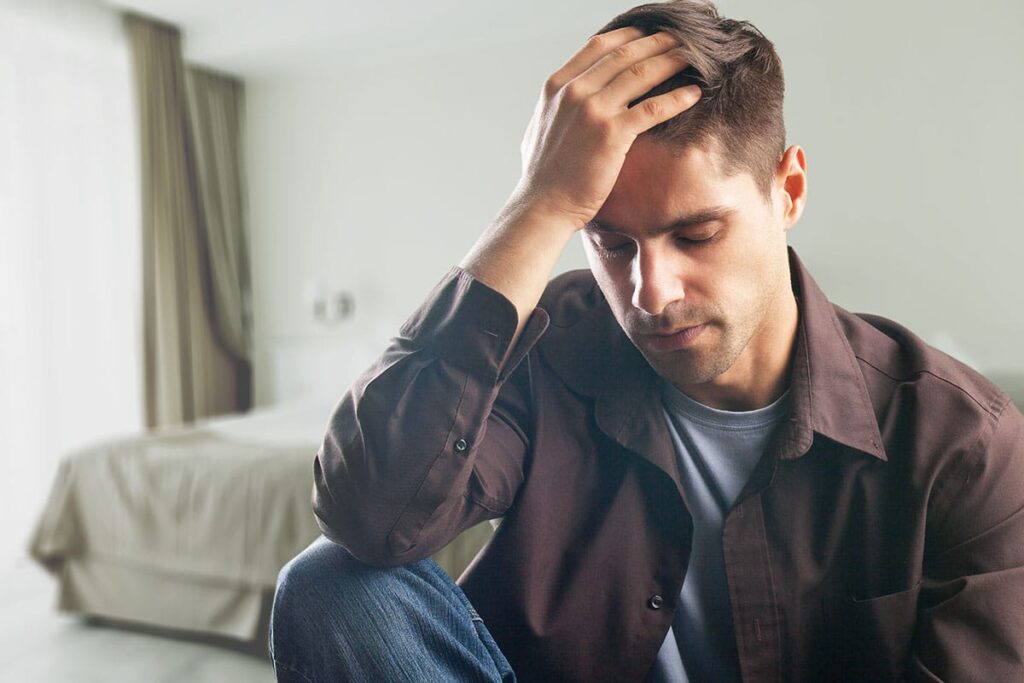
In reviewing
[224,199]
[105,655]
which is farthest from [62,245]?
[105,655]

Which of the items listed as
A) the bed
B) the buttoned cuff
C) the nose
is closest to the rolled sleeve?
the buttoned cuff

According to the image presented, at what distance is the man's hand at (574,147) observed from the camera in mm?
860

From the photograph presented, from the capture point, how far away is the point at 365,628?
861 millimetres

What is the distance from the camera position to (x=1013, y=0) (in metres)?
2.65

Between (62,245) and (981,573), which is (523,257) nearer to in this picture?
(981,573)

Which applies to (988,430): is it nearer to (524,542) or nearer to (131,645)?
(524,542)

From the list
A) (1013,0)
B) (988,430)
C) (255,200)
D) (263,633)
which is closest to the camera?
(988,430)

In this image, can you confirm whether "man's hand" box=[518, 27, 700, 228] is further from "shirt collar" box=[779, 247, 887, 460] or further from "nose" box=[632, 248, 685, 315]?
"shirt collar" box=[779, 247, 887, 460]

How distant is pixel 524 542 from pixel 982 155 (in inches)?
96.9

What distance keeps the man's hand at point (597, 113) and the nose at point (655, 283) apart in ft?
0.26

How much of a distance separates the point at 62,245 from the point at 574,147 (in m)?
3.04

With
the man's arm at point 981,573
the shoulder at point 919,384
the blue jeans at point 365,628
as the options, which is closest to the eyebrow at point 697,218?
the shoulder at point 919,384

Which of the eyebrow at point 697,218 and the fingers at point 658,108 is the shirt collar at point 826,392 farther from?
the fingers at point 658,108

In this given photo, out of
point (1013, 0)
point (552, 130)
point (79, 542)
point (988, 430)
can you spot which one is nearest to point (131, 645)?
point (79, 542)
